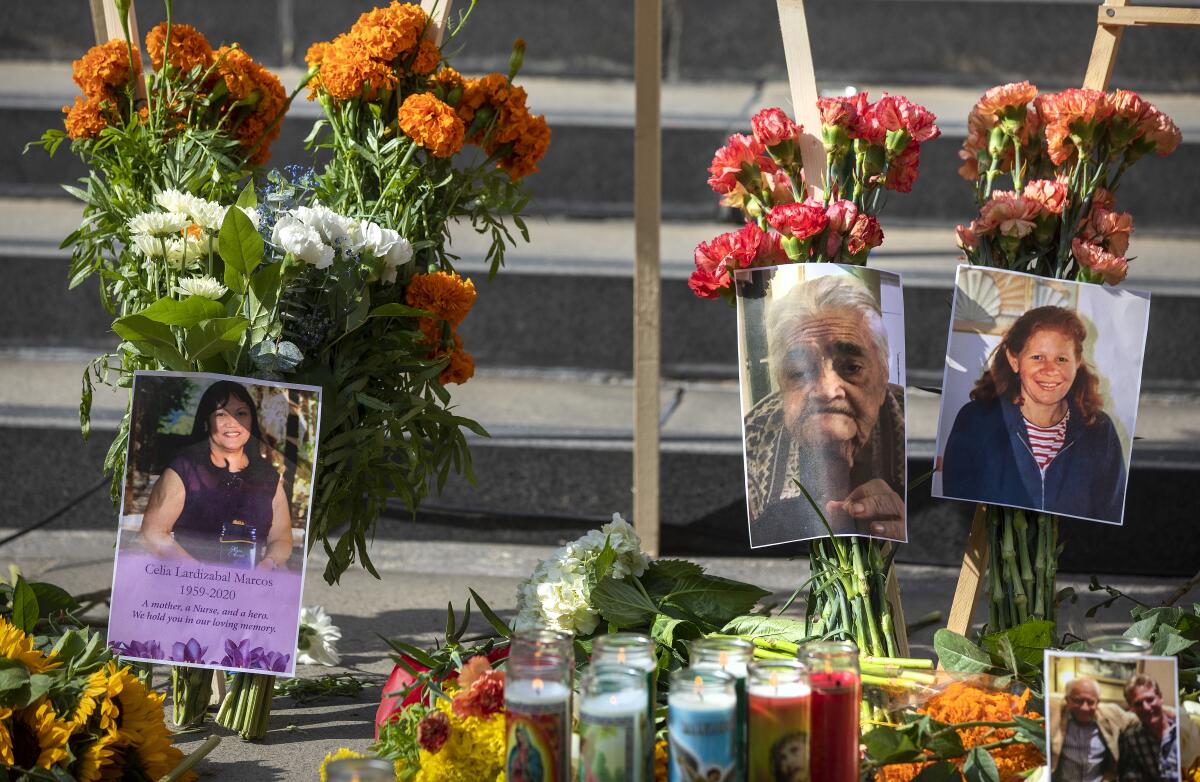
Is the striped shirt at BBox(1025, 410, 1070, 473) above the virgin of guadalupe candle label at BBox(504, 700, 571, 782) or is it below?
above

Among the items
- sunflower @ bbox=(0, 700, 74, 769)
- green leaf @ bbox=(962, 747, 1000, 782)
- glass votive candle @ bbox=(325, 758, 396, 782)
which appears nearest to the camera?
glass votive candle @ bbox=(325, 758, 396, 782)

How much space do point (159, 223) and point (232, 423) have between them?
0.28 meters

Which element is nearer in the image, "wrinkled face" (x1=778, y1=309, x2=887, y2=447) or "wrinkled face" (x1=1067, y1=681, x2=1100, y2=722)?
"wrinkled face" (x1=1067, y1=681, x2=1100, y2=722)

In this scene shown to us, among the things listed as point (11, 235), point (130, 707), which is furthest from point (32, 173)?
point (130, 707)

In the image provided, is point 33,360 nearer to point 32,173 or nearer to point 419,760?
point 32,173

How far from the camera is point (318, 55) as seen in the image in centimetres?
194

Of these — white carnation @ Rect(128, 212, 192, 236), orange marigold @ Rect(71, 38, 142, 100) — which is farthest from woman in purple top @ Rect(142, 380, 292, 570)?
orange marigold @ Rect(71, 38, 142, 100)

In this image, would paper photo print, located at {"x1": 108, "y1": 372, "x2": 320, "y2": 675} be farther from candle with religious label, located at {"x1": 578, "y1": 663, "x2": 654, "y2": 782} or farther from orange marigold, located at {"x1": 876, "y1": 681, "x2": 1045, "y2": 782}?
orange marigold, located at {"x1": 876, "y1": 681, "x2": 1045, "y2": 782}

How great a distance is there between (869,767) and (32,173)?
3024mm

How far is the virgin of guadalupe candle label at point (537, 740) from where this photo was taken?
1294 millimetres

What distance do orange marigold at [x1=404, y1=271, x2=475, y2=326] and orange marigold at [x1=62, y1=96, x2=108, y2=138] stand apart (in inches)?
20.0

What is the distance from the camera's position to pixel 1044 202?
176 cm

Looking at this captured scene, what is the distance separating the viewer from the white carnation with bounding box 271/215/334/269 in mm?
1667

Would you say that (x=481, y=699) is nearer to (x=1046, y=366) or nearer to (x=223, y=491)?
(x=223, y=491)
